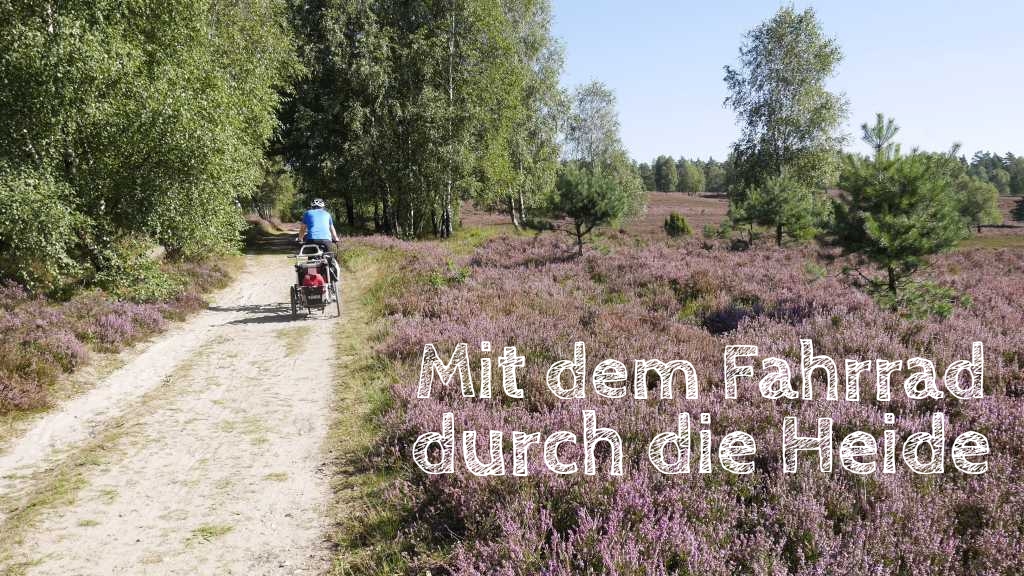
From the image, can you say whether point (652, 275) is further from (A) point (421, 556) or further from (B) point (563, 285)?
(A) point (421, 556)

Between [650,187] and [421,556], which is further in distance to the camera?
[650,187]

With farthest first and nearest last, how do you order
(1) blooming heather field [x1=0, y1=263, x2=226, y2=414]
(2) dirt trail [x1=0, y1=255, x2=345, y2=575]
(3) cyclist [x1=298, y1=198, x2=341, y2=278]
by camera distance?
1. (3) cyclist [x1=298, y1=198, x2=341, y2=278]
2. (1) blooming heather field [x1=0, y1=263, x2=226, y2=414]
3. (2) dirt trail [x1=0, y1=255, x2=345, y2=575]

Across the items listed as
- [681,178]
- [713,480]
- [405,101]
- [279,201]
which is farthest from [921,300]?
[681,178]

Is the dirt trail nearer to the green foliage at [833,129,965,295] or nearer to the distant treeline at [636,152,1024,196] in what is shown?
the green foliage at [833,129,965,295]

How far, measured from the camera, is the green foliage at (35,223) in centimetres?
968

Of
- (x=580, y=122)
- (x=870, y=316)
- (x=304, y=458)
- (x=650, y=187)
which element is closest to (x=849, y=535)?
(x=304, y=458)

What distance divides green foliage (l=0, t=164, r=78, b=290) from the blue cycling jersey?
4725 millimetres

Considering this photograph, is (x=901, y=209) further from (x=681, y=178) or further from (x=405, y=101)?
(x=681, y=178)

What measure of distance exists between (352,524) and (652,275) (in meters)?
11.6

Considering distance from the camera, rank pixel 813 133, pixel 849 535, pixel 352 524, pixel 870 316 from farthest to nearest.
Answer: pixel 813 133, pixel 870 316, pixel 352 524, pixel 849 535

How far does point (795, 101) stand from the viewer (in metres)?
30.5

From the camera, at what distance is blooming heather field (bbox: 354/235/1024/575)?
3031mm

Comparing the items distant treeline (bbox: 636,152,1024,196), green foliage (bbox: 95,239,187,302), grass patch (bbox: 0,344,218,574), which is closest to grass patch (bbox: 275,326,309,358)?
grass patch (bbox: 0,344,218,574)

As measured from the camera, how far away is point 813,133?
30391mm
